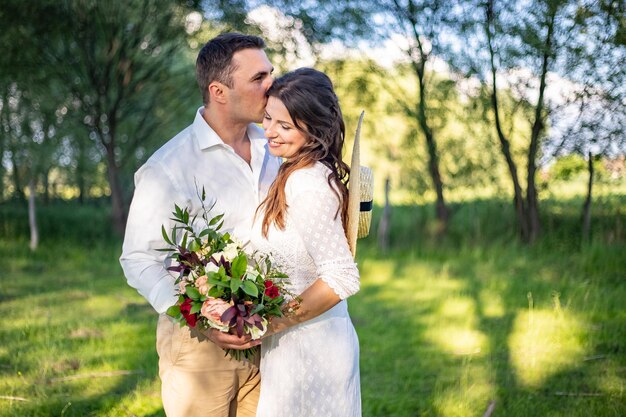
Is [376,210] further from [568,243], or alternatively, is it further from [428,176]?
[568,243]

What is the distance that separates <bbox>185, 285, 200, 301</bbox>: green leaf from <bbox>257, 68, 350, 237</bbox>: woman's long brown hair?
342 mm

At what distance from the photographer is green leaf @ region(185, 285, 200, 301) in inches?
102


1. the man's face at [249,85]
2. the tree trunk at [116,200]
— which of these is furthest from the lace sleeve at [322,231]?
the tree trunk at [116,200]

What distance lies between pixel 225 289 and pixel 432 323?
4.95 metres

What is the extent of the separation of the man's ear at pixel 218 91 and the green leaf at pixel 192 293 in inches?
37.5

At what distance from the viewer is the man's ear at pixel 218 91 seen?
321 cm

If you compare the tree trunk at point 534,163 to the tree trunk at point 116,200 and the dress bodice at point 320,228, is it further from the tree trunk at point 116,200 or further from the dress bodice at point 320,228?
the dress bodice at point 320,228

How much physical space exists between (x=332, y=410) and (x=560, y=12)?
7860mm

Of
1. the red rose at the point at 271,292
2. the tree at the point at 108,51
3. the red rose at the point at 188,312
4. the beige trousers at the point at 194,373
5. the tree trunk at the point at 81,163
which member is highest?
the tree at the point at 108,51

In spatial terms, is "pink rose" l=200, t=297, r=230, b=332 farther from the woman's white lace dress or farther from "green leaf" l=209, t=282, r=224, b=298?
the woman's white lace dress

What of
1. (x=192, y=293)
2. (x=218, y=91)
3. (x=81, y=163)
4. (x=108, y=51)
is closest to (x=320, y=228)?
(x=192, y=293)

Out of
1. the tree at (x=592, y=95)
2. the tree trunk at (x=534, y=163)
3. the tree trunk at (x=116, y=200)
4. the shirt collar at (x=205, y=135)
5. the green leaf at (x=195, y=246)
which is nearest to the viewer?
the green leaf at (x=195, y=246)

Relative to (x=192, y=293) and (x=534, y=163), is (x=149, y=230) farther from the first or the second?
(x=534, y=163)

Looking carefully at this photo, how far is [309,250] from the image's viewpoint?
2678mm
